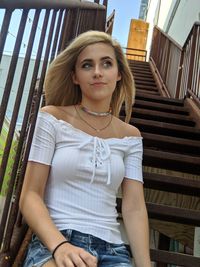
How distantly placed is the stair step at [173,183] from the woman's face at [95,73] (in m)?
0.84

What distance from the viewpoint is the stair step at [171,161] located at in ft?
7.02

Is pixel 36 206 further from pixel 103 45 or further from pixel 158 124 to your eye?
pixel 158 124

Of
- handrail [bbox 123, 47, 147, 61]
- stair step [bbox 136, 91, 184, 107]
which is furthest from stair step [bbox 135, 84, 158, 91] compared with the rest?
handrail [bbox 123, 47, 147, 61]

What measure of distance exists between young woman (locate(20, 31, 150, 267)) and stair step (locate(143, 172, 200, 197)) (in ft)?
2.23

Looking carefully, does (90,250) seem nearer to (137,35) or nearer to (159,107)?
(159,107)

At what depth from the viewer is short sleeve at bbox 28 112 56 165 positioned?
1.01 metres

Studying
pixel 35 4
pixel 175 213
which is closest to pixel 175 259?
pixel 175 213

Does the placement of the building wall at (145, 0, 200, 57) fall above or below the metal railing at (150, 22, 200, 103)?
above

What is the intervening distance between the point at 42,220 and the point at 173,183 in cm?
113

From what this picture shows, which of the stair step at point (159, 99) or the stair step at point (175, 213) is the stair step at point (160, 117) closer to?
the stair step at point (159, 99)

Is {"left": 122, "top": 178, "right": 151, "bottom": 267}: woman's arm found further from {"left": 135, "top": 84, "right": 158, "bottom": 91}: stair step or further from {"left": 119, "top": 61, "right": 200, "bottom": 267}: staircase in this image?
{"left": 135, "top": 84, "right": 158, "bottom": 91}: stair step

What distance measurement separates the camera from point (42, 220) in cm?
91

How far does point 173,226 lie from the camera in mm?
2541

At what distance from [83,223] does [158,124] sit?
181 centimetres
